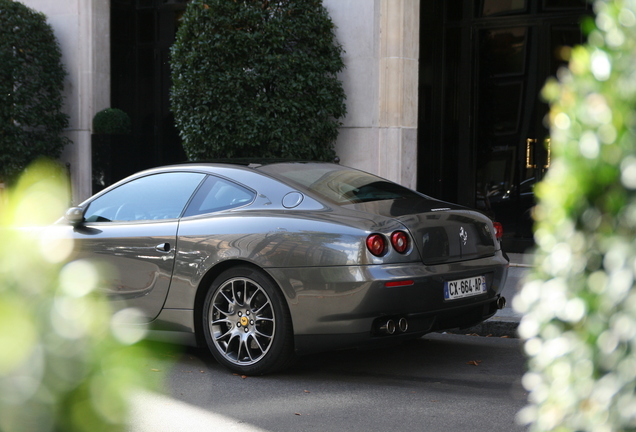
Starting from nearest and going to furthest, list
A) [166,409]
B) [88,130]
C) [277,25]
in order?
[166,409] → [277,25] → [88,130]

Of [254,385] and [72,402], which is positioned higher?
[72,402]

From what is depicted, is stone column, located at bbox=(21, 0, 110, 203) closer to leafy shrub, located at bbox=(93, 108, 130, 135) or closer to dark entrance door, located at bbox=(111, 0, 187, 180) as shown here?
leafy shrub, located at bbox=(93, 108, 130, 135)

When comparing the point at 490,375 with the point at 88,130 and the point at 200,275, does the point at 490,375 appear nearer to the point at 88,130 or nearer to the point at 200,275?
the point at 200,275

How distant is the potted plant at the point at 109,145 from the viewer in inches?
535

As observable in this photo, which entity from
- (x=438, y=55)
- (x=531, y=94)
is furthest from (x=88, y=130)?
(x=531, y=94)

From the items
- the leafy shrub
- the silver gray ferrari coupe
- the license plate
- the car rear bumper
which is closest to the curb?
the silver gray ferrari coupe

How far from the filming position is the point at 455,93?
12586mm

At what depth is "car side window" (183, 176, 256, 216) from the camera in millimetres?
5867

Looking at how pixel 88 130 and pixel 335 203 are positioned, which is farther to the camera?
pixel 88 130

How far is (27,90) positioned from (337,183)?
8.45 metres

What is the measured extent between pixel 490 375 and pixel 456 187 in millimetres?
7231

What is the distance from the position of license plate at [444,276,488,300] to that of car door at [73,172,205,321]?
6.12ft

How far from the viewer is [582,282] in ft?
6.53

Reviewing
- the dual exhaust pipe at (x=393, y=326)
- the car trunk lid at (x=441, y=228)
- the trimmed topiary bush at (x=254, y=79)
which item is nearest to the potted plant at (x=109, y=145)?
the trimmed topiary bush at (x=254, y=79)
